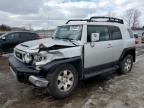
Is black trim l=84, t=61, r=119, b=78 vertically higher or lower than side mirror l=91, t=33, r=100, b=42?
lower

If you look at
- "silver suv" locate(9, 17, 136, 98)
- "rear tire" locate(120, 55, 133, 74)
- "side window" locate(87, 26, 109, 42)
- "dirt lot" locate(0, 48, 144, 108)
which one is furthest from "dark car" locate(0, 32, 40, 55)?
"side window" locate(87, 26, 109, 42)

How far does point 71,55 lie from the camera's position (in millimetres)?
5125

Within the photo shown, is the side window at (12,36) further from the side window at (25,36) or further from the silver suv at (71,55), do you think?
the silver suv at (71,55)

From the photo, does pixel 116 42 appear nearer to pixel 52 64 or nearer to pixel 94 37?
pixel 94 37

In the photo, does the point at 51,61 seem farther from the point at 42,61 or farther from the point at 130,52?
the point at 130,52

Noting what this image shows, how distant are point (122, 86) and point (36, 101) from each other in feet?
8.29

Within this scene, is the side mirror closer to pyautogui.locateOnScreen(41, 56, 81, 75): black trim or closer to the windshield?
the windshield

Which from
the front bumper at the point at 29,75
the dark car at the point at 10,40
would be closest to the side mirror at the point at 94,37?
the front bumper at the point at 29,75

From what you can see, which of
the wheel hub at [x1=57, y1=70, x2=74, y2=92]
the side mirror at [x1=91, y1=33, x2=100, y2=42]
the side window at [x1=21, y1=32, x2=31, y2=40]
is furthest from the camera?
the side window at [x1=21, y1=32, x2=31, y2=40]

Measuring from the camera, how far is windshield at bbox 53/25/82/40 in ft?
18.6

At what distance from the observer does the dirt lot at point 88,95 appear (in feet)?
15.4

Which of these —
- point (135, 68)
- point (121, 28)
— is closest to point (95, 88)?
point (121, 28)

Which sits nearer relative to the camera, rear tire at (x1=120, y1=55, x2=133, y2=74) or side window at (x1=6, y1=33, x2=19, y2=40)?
rear tire at (x1=120, y1=55, x2=133, y2=74)

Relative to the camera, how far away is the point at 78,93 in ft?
17.9
